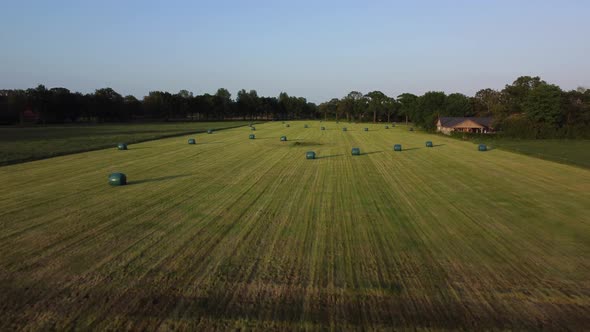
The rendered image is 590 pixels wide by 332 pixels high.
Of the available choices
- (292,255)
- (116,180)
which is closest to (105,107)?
(116,180)

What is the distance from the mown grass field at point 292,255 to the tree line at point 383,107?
170 feet

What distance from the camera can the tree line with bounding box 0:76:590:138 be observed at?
210 feet

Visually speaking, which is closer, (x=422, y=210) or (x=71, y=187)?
(x=422, y=210)

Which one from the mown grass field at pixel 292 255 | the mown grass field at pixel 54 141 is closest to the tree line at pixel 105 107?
the mown grass field at pixel 54 141

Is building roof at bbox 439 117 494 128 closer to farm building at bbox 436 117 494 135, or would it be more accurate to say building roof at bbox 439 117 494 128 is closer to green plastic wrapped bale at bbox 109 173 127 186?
farm building at bbox 436 117 494 135

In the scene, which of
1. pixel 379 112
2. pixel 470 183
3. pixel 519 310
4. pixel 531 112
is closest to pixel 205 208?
pixel 519 310

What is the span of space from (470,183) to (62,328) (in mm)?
19975

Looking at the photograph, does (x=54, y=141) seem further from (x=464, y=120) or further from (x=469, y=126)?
(x=464, y=120)

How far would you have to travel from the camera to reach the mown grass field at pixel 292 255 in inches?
287

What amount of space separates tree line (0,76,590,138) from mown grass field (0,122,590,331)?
170 feet

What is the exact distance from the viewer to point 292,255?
33.5ft

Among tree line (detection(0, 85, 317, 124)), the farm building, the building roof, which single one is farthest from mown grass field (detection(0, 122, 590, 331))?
tree line (detection(0, 85, 317, 124))

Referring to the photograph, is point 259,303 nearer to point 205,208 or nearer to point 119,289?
point 119,289

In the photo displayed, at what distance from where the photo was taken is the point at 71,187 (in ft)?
63.4
